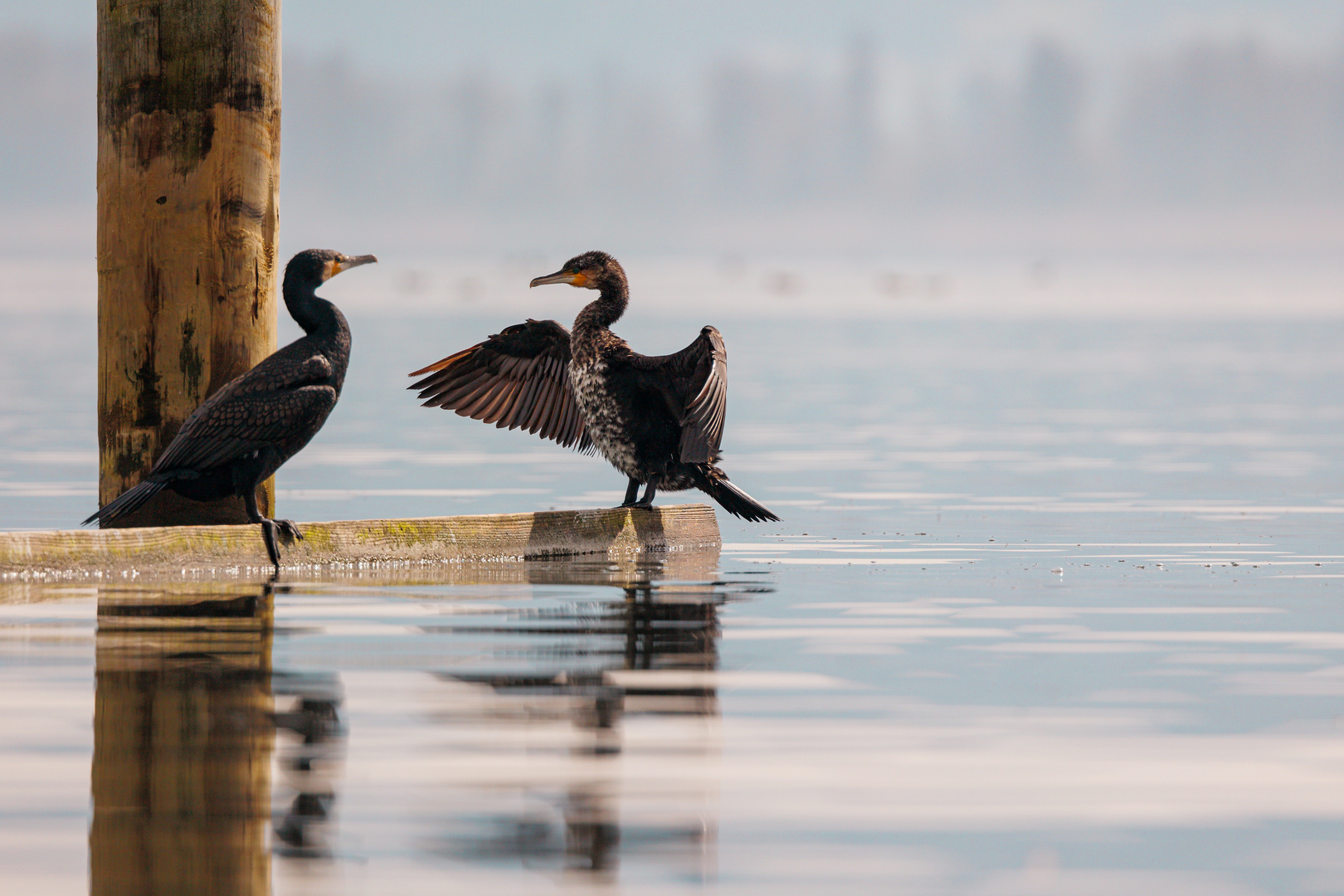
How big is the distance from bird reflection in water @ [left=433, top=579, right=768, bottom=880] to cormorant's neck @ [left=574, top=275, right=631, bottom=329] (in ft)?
11.2

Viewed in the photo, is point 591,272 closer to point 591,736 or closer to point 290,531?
point 290,531

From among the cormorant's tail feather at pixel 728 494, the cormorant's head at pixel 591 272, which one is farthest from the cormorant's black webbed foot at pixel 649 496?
the cormorant's head at pixel 591 272

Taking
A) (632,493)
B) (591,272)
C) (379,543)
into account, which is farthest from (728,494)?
(379,543)

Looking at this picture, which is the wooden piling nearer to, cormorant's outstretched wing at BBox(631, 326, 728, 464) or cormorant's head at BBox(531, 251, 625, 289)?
cormorant's outstretched wing at BBox(631, 326, 728, 464)

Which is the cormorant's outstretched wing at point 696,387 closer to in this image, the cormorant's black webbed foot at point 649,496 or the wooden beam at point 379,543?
the cormorant's black webbed foot at point 649,496

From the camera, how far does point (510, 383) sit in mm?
11180

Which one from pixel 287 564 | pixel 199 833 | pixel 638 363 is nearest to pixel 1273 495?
pixel 638 363

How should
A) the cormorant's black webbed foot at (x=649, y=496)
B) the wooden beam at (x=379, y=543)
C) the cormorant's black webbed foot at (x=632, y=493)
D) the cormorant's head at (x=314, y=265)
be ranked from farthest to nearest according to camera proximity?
1. the cormorant's black webbed foot at (x=632, y=493)
2. the cormorant's black webbed foot at (x=649, y=496)
3. the cormorant's head at (x=314, y=265)
4. the wooden beam at (x=379, y=543)

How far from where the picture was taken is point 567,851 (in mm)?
3965

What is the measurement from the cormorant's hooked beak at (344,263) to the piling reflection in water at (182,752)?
219 cm

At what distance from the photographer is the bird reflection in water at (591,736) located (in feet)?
13.2

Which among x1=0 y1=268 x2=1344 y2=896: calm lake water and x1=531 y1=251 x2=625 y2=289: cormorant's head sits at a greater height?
x1=531 y1=251 x2=625 y2=289: cormorant's head

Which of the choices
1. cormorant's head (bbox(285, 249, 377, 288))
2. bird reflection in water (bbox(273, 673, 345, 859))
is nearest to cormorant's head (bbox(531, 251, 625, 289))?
cormorant's head (bbox(285, 249, 377, 288))

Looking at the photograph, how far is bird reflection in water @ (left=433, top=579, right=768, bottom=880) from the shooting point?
4.03 metres
